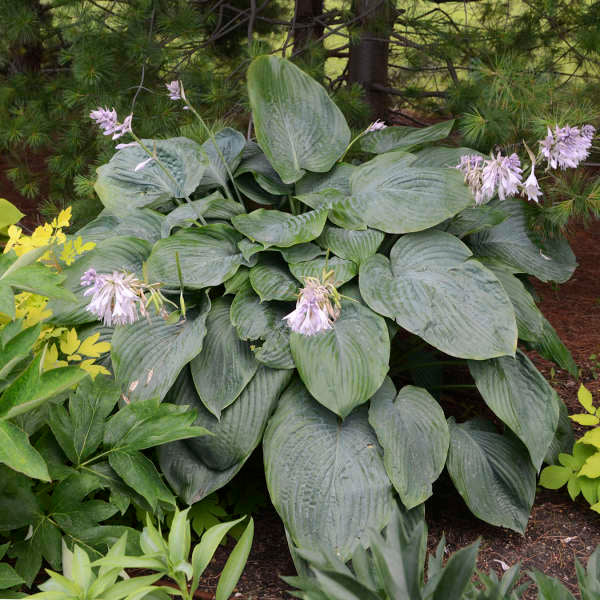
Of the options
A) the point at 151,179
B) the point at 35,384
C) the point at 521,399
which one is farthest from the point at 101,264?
the point at 521,399

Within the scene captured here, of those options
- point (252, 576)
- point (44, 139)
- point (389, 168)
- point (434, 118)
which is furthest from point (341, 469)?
point (434, 118)

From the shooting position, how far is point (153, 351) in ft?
6.71

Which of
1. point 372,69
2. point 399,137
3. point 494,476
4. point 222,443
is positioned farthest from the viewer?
point 372,69

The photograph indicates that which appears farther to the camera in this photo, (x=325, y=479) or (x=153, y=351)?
(x=153, y=351)

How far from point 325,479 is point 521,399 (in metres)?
0.66

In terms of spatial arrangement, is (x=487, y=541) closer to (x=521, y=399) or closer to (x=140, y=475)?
(x=521, y=399)

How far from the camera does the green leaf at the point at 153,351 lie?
77.2 inches

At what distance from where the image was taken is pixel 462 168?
2375mm

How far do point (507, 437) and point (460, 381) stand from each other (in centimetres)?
77

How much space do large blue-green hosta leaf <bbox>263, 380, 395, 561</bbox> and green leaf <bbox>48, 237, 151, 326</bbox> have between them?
70 cm

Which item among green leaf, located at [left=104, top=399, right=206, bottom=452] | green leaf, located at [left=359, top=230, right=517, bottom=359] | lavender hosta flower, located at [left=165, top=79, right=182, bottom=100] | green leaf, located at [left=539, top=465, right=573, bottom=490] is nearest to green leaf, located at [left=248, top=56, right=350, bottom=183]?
lavender hosta flower, located at [left=165, top=79, right=182, bottom=100]

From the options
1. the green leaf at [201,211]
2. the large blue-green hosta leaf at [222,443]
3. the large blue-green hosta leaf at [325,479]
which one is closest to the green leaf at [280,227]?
the green leaf at [201,211]

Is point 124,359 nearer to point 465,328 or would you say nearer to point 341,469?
point 341,469

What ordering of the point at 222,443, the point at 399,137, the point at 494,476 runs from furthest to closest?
the point at 399,137 < the point at 494,476 < the point at 222,443
